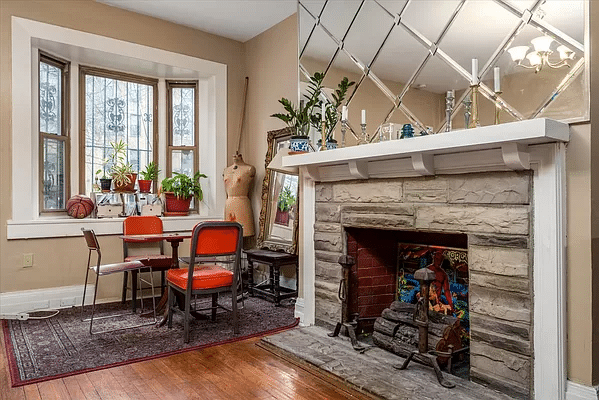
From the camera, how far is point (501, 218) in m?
2.25

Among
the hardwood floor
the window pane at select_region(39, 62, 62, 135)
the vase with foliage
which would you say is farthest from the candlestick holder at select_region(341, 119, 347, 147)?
the window pane at select_region(39, 62, 62, 135)

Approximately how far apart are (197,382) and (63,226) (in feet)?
8.33

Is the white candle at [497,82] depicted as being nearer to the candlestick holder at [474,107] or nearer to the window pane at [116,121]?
the candlestick holder at [474,107]

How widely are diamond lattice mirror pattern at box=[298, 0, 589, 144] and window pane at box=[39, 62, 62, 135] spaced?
8.97 feet

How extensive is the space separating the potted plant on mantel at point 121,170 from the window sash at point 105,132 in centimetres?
8

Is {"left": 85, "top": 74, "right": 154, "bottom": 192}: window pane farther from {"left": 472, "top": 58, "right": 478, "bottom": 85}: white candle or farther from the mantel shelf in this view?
{"left": 472, "top": 58, "right": 478, "bottom": 85}: white candle

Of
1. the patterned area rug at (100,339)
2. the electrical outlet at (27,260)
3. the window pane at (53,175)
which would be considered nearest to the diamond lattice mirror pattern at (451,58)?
the patterned area rug at (100,339)

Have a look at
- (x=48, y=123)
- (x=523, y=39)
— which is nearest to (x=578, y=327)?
(x=523, y=39)

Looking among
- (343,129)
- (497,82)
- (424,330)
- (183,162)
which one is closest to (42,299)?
(183,162)

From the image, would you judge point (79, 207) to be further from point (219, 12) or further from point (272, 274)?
point (219, 12)

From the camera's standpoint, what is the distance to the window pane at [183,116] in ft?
17.6

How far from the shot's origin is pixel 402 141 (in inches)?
97.9

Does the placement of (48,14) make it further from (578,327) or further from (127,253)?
(578,327)

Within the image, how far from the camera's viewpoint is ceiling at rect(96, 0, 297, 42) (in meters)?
4.36
